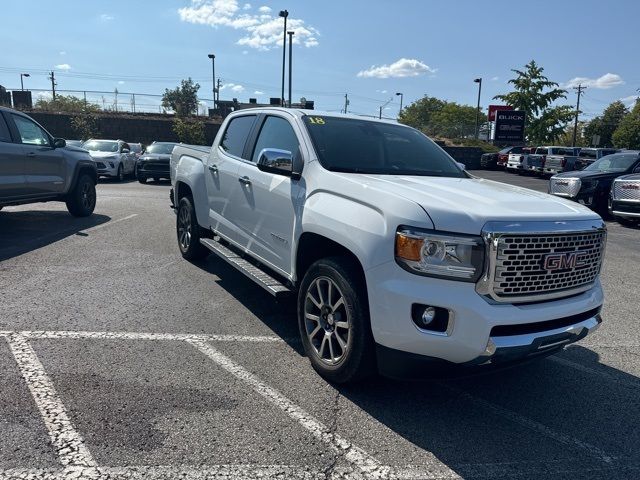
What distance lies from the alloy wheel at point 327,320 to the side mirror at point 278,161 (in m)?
0.99

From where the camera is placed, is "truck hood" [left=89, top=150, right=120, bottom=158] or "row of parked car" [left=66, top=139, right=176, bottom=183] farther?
"truck hood" [left=89, top=150, right=120, bottom=158]

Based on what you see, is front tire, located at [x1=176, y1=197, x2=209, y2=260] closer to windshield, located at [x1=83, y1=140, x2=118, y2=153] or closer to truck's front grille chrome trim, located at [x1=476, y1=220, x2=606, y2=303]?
truck's front grille chrome trim, located at [x1=476, y1=220, x2=606, y2=303]

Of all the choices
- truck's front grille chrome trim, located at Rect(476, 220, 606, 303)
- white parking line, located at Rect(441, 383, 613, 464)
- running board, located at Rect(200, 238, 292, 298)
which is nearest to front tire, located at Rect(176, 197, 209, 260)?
running board, located at Rect(200, 238, 292, 298)

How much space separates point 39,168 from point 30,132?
0.65 meters

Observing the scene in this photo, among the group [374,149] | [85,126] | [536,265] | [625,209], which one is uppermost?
[85,126]

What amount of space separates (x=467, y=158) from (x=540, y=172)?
1061 centimetres

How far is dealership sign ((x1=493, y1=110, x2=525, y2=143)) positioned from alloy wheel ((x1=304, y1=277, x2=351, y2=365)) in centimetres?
4310

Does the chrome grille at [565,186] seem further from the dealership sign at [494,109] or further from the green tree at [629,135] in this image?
the green tree at [629,135]

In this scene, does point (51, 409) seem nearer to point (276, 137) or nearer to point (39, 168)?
point (276, 137)

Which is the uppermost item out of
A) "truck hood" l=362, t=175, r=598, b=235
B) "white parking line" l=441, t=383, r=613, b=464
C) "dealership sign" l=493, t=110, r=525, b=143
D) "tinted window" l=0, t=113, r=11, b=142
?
"dealership sign" l=493, t=110, r=525, b=143

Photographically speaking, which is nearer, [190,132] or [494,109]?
[190,132]

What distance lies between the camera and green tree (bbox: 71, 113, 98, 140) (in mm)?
38566

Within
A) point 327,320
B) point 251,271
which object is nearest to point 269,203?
point 251,271

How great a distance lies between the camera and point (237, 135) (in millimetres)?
5773
